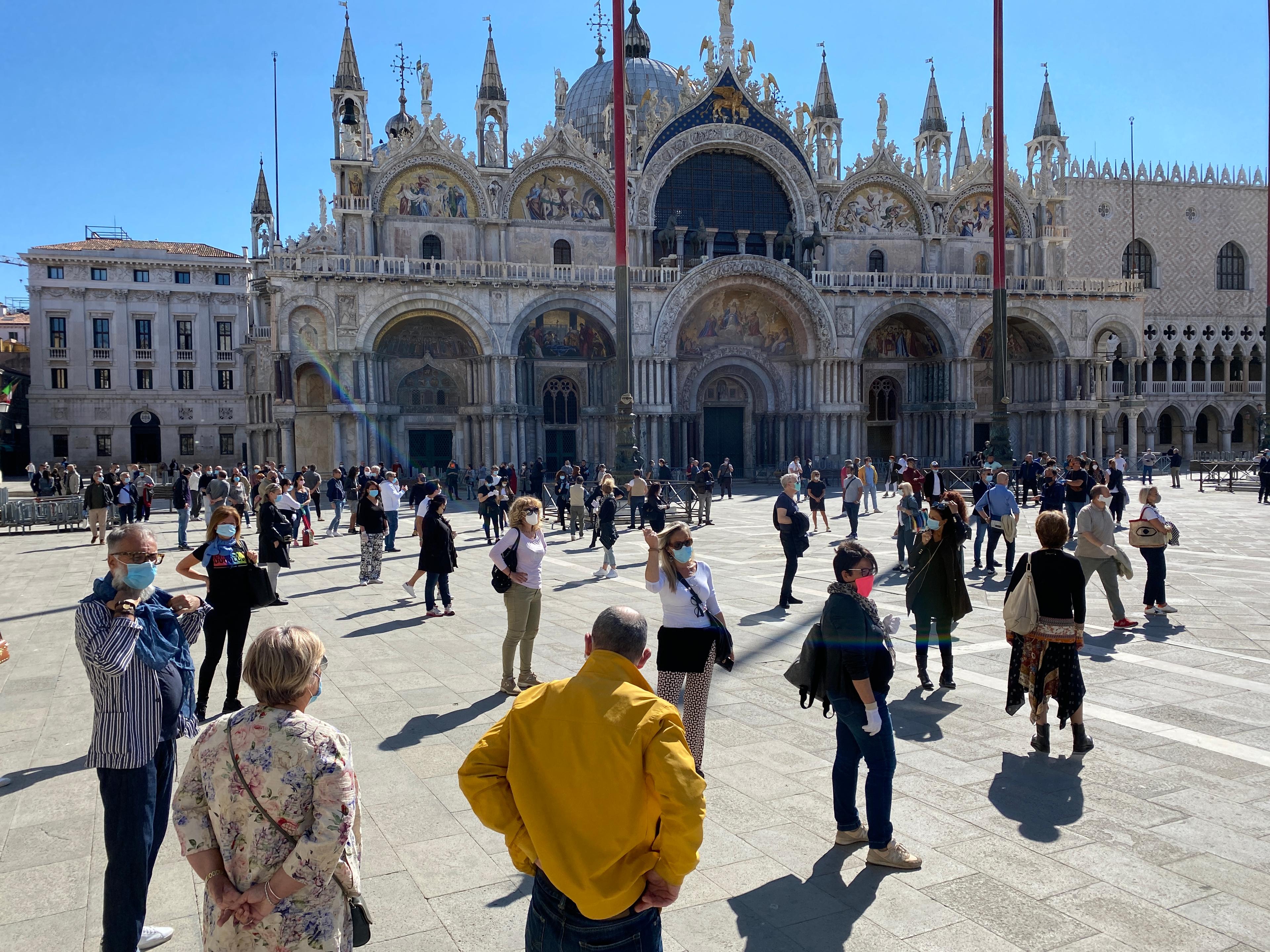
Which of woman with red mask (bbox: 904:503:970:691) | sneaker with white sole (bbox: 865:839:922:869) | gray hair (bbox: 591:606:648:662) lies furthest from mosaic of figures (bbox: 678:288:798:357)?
gray hair (bbox: 591:606:648:662)

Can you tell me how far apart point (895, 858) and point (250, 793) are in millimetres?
3432

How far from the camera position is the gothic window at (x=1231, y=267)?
53.6 meters

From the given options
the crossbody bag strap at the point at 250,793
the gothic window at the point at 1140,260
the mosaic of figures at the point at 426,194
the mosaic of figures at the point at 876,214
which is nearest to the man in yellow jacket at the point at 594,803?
the crossbody bag strap at the point at 250,793

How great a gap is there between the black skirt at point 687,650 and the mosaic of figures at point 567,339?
106ft

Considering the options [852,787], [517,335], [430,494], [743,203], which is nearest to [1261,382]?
[743,203]

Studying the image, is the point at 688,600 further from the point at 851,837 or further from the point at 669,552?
the point at 851,837

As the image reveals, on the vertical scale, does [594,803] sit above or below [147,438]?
below

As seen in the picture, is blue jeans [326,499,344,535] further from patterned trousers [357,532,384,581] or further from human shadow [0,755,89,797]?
human shadow [0,755,89,797]

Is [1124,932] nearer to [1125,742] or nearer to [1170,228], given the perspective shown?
[1125,742]

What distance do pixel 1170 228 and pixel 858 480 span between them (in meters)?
43.4

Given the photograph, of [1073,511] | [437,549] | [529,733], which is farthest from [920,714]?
[1073,511]

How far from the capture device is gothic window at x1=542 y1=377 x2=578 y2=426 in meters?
39.1

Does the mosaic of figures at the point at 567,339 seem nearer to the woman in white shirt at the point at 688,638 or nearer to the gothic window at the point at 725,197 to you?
the gothic window at the point at 725,197

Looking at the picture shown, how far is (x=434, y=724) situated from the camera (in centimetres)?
766
